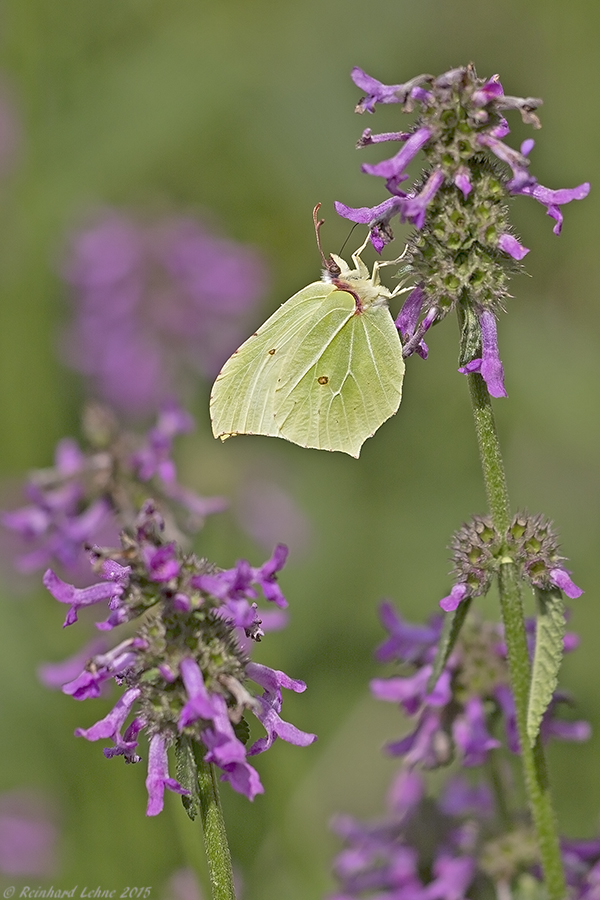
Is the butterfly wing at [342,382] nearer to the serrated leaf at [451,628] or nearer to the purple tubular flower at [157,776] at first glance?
the serrated leaf at [451,628]

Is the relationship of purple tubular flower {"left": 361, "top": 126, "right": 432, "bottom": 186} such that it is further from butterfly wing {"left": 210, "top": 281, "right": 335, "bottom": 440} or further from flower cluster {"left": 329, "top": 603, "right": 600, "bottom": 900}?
butterfly wing {"left": 210, "top": 281, "right": 335, "bottom": 440}

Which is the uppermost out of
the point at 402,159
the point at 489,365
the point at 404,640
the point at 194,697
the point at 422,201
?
the point at 402,159

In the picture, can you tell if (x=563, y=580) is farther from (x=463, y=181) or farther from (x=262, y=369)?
(x=262, y=369)

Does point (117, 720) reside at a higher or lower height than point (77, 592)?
lower

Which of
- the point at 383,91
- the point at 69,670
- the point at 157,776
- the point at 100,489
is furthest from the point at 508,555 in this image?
the point at 69,670

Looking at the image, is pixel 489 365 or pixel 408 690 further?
pixel 408 690

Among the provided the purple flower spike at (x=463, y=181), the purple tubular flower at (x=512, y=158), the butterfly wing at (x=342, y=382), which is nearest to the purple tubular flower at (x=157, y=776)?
the purple flower spike at (x=463, y=181)
